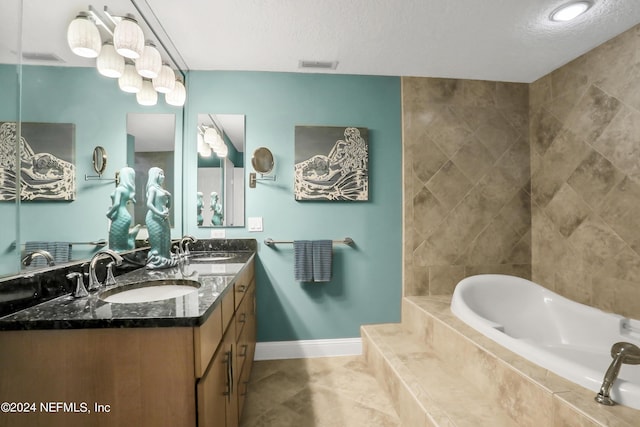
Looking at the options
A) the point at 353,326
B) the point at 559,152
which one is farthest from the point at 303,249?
the point at 559,152

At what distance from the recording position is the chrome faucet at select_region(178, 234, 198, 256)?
1.97 m

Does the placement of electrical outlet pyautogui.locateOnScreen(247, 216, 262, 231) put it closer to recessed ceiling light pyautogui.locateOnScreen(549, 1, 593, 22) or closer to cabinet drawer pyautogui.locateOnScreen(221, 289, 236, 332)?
cabinet drawer pyautogui.locateOnScreen(221, 289, 236, 332)

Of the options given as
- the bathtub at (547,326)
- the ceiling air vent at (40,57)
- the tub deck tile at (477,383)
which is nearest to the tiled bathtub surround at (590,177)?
the bathtub at (547,326)

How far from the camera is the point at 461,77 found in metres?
2.38

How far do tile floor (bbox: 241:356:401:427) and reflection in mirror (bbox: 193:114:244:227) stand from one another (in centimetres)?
118

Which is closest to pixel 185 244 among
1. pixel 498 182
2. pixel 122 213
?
pixel 122 213

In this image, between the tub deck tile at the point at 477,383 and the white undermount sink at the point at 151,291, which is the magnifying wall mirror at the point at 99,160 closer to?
the white undermount sink at the point at 151,291

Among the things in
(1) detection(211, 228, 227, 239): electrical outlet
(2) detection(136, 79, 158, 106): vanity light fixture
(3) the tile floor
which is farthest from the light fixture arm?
(3) the tile floor

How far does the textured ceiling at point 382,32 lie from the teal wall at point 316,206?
17 centimetres

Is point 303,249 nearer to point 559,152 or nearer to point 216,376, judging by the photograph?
point 216,376

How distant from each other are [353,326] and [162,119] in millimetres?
2168

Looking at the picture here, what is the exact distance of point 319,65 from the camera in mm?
2176

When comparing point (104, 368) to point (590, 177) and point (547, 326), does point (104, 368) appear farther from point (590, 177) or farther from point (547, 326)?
point (590, 177)

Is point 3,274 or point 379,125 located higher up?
point 379,125
